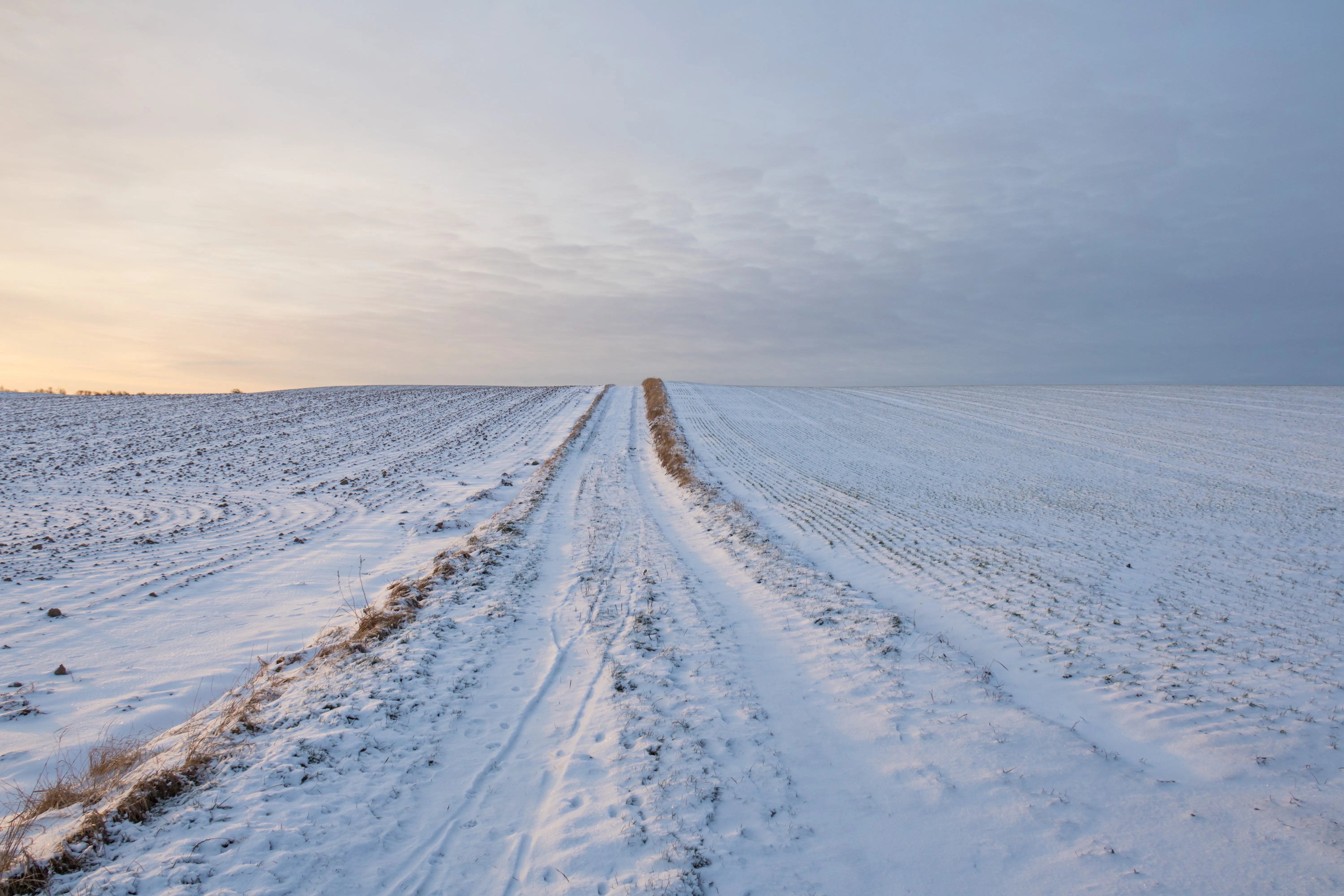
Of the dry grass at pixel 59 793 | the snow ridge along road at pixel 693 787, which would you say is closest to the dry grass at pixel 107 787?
the dry grass at pixel 59 793

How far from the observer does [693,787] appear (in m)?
4.82

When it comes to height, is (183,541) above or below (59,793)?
above

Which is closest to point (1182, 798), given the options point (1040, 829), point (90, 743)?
point (1040, 829)

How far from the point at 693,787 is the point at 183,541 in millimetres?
12395

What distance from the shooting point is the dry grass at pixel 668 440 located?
18969mm

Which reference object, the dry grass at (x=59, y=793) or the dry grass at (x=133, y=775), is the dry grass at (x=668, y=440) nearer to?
the dry grass at (x=133, y=775)

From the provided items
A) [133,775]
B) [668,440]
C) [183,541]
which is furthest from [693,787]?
[668,440]

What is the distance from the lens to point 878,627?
7812mm

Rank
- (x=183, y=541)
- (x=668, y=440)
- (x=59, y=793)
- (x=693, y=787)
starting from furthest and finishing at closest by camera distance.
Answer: (x=668, y=440)
(x=183, y=541)
(x=693, y=787)
(x=59, y=793)

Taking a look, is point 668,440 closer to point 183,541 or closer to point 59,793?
point 183,541

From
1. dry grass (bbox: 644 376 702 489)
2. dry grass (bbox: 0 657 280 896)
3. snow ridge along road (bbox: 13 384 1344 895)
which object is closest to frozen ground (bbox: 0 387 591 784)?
dry grass (bbox: 0 657 280 896)

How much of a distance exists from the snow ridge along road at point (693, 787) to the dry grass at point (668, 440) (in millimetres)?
10558

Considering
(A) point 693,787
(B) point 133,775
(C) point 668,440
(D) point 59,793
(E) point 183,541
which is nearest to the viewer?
(D) point 59,793

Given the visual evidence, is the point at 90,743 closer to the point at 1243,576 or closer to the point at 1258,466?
the point at 1243,576
